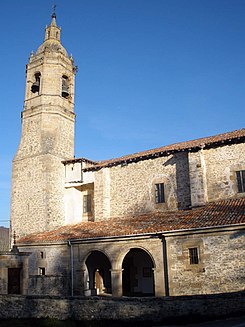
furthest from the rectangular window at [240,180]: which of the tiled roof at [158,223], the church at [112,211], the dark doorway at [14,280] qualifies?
the dark doorway at [14,280]

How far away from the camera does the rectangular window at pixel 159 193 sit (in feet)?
66.2

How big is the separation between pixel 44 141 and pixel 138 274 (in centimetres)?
1069

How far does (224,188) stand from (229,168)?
108 cm

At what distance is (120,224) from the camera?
18.6 meters

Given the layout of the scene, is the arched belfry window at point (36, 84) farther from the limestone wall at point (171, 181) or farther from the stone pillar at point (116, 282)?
the stone pillar at point (116, 282)

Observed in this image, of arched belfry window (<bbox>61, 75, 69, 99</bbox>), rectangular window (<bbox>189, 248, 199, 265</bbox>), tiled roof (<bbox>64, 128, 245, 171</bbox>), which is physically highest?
arched belfry window (<bbox>61, 75, 69, 99</bbox>)

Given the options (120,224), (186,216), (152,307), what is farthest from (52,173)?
(152,307)

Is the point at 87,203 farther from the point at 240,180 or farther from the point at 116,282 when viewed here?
the point at 240,180

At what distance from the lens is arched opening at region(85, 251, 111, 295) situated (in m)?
20.0

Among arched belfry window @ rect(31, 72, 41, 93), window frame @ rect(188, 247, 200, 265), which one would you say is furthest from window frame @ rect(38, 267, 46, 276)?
arched belfry window @ rect(31, 72, 41, 93)

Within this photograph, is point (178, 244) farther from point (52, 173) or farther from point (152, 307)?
point (52, 173)

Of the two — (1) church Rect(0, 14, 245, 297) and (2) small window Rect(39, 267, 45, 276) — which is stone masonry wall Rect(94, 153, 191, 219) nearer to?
(1) church Rect(0, 14, 245, 297)

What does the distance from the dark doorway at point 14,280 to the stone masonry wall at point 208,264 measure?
646 centimetres

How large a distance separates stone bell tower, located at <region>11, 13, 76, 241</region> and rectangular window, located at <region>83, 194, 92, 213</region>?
5.10ft
